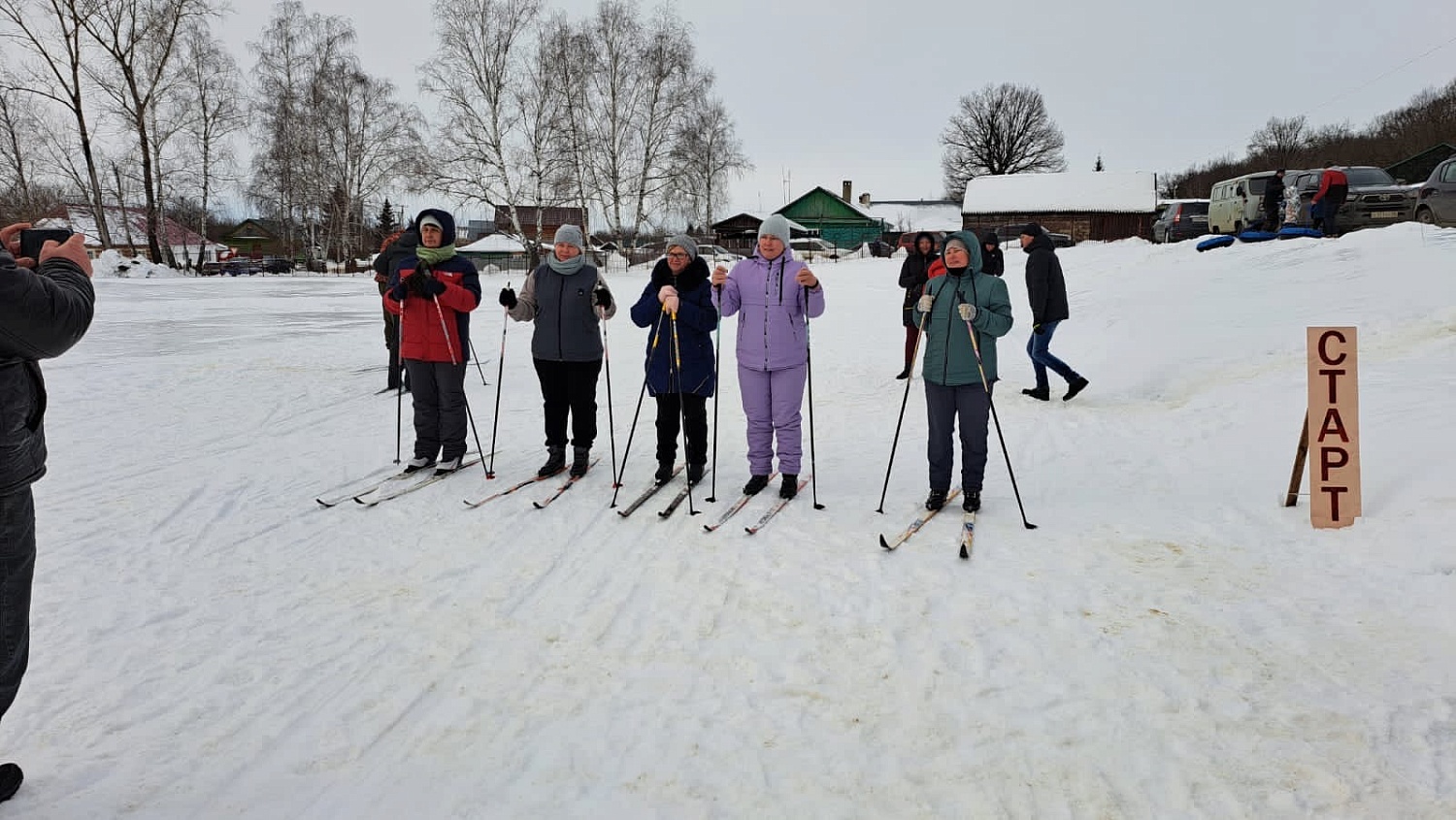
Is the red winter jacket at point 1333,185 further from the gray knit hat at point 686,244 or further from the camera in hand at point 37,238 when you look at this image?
the camera in hand at point 37,238

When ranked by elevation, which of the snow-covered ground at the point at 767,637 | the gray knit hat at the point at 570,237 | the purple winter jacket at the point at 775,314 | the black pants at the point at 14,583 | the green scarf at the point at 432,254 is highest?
the gray knit hat at the point at 570,237

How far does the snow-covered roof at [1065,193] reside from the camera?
135 feet

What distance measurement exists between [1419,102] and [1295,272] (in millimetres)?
54293

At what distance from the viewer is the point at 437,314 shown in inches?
222

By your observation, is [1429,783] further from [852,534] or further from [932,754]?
[852,534]

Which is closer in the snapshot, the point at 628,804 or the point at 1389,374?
the point at 628,804

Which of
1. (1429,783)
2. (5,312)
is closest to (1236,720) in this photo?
(1429,783)

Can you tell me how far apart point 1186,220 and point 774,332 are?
69.8 ft

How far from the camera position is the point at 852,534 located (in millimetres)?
4523

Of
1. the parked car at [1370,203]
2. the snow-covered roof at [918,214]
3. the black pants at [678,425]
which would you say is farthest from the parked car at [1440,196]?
the snow-covered roof at [918,214]

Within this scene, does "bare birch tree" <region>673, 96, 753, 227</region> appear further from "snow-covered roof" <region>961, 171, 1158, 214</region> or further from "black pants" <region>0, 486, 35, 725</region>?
"black pants" <region>0, 486, 35, 725</region>

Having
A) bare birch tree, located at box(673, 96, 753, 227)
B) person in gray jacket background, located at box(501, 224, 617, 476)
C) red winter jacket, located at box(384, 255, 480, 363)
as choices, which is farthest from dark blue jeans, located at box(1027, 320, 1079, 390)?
bare birch tree, located at box(673, 96, 753, 227)

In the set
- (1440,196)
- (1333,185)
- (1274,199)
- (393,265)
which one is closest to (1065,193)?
(1274,199)

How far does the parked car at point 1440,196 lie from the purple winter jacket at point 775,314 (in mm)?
12420
